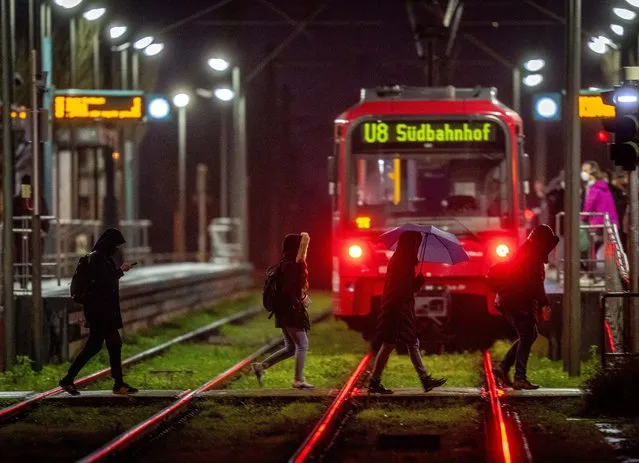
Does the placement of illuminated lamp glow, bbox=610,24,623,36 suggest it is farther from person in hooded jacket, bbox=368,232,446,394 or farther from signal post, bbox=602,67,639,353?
person in hooded jacket, bbox=368,232,446,394

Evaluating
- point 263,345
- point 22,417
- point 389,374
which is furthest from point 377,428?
point 263,345

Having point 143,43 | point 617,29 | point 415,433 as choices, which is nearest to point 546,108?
point 617,29

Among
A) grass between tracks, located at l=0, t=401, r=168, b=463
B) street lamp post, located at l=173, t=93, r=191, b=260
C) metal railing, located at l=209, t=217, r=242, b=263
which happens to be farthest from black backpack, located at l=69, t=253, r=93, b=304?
metal railing, located at l=209, t=217, r=242, b=263

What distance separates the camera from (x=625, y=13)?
25.9 meters

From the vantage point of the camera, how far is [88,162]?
3659cm

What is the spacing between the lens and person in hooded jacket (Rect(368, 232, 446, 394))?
14062 mm

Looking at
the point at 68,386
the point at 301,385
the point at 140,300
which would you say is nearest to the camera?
the point at 68,386

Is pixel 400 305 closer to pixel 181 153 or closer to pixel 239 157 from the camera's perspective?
pixel 239 157

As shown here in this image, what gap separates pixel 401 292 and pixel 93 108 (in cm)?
1273

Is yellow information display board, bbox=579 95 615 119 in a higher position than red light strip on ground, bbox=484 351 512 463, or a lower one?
higher

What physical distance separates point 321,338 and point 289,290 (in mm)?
8888

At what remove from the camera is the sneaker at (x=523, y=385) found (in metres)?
14.6

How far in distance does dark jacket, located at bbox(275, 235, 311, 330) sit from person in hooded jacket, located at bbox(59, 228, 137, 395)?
1583mm

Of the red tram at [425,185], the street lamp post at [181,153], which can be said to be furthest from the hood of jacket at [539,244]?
the street lamp post at [181,153]
